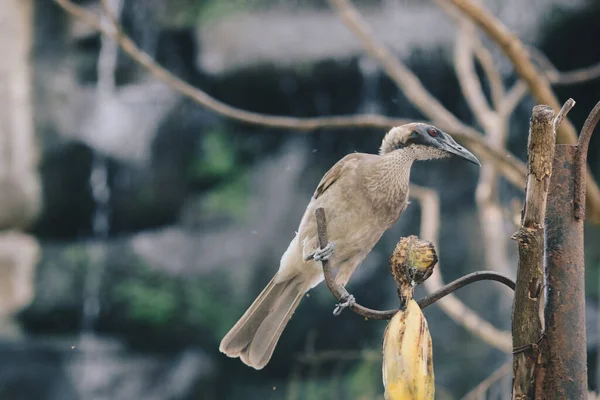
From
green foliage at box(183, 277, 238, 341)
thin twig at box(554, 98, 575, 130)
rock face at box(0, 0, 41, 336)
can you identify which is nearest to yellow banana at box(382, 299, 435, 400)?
thin twig at box(554, 98, 575, 130)

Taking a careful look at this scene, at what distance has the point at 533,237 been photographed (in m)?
0.74

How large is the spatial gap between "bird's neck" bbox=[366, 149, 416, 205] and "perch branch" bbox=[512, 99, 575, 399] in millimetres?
155

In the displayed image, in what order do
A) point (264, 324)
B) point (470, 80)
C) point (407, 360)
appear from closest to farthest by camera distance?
point (407, 360) < point (264, 324) < point (470, 80)

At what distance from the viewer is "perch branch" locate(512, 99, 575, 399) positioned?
73 centimetres

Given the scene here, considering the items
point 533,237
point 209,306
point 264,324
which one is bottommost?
point 209,306

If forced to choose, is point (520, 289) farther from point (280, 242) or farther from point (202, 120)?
point (202, 120)

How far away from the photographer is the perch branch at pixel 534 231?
73cm

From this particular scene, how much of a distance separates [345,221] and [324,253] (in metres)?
0.07

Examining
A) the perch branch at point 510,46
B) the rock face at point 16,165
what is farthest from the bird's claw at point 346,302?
the rock face at point 16,165

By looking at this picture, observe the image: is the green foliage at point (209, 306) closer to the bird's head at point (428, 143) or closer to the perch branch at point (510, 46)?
the perch branch at point (510, 46)

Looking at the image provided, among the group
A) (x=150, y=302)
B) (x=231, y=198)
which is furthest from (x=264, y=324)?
(x=150, y=302)

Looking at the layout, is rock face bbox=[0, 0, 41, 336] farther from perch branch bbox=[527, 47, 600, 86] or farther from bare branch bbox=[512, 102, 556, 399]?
bare branch bbox=[512, 102, 556, 399]

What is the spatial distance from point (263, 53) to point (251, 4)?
225mm

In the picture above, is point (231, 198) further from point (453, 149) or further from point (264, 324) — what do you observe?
point (453, 149)
